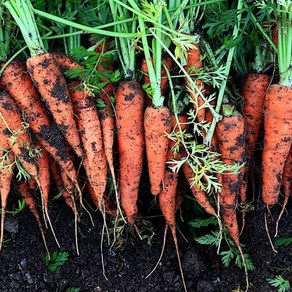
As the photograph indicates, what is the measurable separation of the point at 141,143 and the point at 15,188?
652mm

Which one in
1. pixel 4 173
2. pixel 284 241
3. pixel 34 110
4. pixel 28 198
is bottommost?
pixel 284 241

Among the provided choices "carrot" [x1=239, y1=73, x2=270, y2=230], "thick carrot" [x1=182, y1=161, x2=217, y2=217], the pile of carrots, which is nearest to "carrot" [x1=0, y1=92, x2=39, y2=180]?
the pile of carrots

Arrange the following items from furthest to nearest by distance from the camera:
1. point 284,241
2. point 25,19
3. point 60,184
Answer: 1. point 60,184
2. point 284,241
3. point 25,19

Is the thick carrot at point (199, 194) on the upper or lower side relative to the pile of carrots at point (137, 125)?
lower

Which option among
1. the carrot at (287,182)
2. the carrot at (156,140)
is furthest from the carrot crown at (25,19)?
the carrot at (287,182)

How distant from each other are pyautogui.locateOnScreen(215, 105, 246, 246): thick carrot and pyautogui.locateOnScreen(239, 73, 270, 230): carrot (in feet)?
0.24

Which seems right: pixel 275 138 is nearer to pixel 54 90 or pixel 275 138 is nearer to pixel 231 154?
pixel 231 154

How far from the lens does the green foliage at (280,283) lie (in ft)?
6.79

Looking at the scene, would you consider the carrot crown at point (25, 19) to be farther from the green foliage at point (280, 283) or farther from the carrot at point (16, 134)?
the green foliage at point (280, 283)

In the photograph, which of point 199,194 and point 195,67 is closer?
point 195,67

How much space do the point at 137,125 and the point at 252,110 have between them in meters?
0.47

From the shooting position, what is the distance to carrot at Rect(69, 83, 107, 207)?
196 cm

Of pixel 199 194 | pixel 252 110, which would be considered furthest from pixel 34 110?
pixel 252 110

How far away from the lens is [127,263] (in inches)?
87.0
